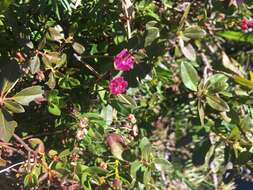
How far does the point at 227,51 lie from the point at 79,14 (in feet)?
3.03

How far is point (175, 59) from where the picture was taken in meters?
1.81

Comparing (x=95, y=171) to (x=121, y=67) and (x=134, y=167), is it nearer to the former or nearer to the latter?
(x=134, y=167)

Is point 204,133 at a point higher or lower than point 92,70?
lower

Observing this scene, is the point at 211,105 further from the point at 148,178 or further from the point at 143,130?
the point at 143,130

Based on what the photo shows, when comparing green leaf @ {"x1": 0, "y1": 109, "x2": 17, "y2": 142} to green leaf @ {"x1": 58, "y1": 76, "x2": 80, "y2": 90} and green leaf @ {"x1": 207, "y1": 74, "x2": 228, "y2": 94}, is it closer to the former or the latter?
green leaf @ {"x1": 58, "y1": 76, "x2": 80, "y2": 90}

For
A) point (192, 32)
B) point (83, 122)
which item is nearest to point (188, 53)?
point (192, 32)

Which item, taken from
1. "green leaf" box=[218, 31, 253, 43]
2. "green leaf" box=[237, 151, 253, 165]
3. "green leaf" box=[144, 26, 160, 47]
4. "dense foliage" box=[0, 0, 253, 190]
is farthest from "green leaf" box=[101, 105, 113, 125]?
"green leaf" box=[218, 31, 253, 43]

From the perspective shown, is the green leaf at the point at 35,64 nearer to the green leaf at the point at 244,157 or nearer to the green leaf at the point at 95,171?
the green leaf at the point at 95,171

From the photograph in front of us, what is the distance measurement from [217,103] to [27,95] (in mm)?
410

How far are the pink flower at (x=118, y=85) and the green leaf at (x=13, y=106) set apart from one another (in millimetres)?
190

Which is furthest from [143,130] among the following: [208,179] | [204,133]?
[208,179]

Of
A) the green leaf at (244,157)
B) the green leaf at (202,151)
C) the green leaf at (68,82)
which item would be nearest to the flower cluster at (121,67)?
the green leaf at (68,82)

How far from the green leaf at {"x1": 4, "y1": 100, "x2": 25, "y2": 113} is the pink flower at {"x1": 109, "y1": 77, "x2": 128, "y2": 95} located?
19cm

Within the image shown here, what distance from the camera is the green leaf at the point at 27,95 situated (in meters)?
1.17
